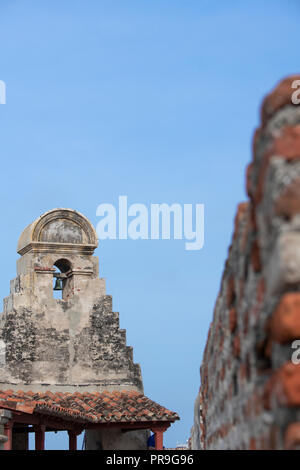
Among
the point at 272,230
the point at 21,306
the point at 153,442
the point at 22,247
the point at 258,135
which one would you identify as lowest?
the point at 153,442

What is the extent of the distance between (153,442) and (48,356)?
3.17 meters

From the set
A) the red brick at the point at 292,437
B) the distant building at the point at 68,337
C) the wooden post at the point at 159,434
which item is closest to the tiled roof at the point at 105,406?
the distant building at the point at 68,337

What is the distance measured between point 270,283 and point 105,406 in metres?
14.2

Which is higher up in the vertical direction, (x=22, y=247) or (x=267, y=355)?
(x=22, y=247)

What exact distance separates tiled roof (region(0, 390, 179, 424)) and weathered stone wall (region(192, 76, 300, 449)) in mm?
11356

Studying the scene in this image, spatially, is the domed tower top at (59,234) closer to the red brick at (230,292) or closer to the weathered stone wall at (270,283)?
the red brick at (230,292)

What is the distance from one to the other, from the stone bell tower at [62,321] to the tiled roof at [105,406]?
0.42 metres

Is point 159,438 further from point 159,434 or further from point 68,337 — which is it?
point 68,337

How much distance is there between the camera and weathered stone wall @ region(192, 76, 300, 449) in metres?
2.53

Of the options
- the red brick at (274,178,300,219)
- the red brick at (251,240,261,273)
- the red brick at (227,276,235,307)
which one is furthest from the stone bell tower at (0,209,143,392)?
the red brick at (274,178,300,219)

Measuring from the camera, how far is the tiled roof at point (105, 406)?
15.4 meters

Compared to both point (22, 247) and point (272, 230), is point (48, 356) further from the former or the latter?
point (272, 230)
